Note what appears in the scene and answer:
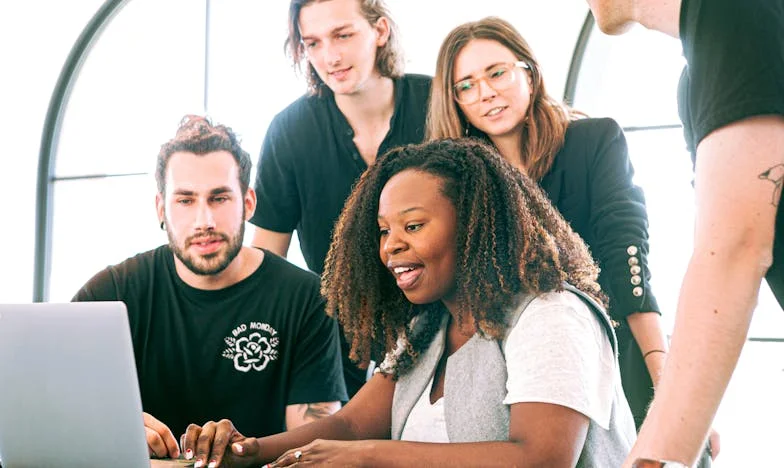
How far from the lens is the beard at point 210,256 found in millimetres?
2412

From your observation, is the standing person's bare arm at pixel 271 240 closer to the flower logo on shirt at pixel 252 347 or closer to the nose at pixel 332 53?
the flower logo on shirt at pixel 252 347

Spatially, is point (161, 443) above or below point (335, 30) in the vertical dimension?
below

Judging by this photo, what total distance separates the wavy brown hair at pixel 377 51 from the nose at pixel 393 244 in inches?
36.9

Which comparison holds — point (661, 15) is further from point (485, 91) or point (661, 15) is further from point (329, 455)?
point (485, 91)

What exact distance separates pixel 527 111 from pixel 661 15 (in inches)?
47.4

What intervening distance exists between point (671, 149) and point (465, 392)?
9102 mm

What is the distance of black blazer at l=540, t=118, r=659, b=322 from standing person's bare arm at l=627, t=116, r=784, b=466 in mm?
1163

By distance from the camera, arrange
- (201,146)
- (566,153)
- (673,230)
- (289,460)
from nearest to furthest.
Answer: (289,460) → (566,153) → (201,146) → (673,230)

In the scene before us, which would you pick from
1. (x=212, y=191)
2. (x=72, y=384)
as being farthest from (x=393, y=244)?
(x=212, y=191)

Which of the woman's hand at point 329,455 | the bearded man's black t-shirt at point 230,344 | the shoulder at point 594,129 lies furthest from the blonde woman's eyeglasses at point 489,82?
the woman's hand at point 329,455

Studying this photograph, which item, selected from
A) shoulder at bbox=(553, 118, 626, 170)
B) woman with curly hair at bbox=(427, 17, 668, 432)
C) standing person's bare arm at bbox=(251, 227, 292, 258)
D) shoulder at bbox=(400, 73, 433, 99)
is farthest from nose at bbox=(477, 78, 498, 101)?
standing person's bare arm at bbox=(251, 227, 292, 258)

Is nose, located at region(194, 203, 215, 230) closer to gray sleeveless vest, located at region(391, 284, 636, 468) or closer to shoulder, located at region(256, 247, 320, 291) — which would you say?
shoulder, located at region(256, 247, 320, 291)

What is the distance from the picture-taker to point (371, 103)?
2.56 m

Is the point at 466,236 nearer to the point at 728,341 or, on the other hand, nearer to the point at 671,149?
the point at 728,341
